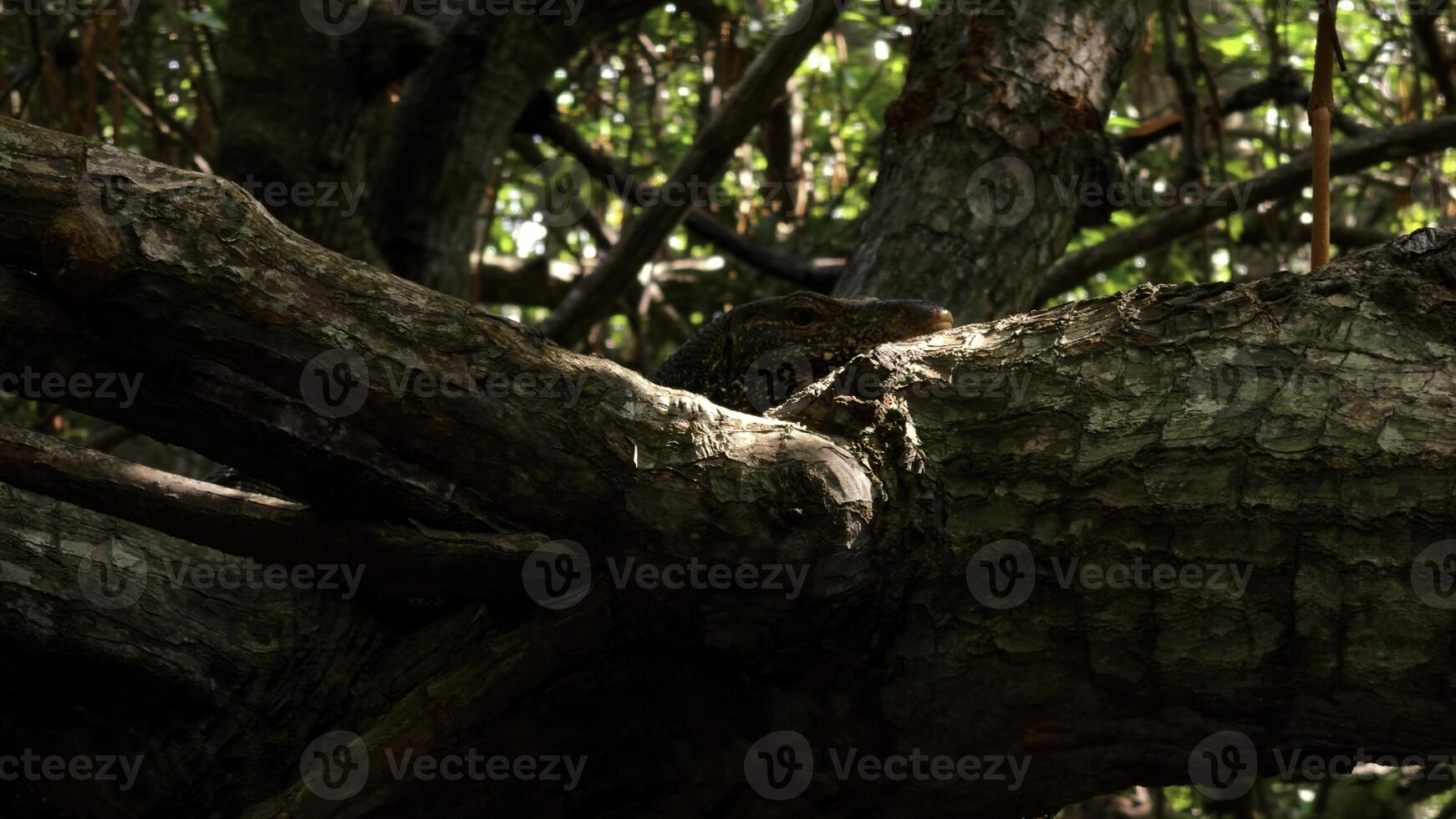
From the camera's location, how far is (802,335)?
3.94m

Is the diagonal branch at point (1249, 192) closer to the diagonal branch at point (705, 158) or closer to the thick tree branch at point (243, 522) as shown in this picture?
the diagonal branch at point (705, 158)

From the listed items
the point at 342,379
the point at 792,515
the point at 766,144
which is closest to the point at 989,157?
the point at 792,515

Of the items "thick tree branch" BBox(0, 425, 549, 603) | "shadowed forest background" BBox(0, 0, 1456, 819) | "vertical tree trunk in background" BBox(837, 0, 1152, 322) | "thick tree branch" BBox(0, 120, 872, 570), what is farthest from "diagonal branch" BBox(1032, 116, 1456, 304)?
"thick tree branch" BBox(0, 425, 549, 603)

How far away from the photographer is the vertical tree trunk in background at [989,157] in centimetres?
422

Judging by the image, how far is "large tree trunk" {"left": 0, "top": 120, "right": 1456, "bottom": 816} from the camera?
218cm

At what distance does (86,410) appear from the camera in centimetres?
221

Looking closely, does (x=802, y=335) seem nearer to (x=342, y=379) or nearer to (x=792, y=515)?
(x=792, y=515)

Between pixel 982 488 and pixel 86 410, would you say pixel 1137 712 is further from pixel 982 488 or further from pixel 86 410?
pixel 86 410

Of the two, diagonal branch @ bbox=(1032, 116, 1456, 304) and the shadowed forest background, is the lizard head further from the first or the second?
diagonal branch @ bbox=(1032, 116, 1456, 304)

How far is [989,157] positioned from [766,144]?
3344 mm

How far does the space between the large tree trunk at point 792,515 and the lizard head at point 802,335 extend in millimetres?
1103

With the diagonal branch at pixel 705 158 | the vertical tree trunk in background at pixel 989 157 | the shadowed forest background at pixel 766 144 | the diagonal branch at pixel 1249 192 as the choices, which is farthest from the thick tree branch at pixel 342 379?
the diagonal branch at pixel 1249 192

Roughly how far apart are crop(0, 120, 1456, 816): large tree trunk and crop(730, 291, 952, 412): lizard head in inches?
43.4

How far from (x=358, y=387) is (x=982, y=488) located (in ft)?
3.69
